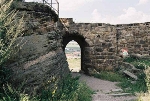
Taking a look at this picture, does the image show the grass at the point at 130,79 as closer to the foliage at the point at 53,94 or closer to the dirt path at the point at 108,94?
the dirt path at the point at 108,94

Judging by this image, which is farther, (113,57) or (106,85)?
(113,57)

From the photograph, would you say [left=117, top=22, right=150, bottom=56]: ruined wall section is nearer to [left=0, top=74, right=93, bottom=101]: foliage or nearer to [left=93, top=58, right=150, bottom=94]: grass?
[left=93, top=58, right=150, bottom=94]: grass

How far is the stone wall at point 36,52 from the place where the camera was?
6.42m

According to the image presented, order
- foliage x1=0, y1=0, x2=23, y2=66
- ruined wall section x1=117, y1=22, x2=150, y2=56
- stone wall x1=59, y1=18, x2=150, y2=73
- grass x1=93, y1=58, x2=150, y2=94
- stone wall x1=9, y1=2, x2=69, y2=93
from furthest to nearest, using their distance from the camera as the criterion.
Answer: ruined wall section x1=117, y1=22, x2=150, y2=56 < stone wall x1=59, y1=18, x2=150, y2=73 < grass x1=93, y1=58, x2=150, y2=94 < stone wall x1=9, y1=2, x2=69, y2=93 < foliage x1=0, y1=0, x2=23, y2=66

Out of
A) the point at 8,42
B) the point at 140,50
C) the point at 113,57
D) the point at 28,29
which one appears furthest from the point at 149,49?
the point at 8,42

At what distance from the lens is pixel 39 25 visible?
8008 mm

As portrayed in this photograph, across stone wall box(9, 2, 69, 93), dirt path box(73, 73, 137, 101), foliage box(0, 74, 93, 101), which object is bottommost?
dirt path box(73, 73, 137, 101)

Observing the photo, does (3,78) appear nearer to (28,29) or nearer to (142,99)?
(28,29)

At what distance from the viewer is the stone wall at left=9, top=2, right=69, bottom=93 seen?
253 inches

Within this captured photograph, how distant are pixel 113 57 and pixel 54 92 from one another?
8.72 metres

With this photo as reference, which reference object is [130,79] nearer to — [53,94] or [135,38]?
[135,38]

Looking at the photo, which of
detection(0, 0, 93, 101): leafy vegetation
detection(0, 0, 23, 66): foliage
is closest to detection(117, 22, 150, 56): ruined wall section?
detection(0, 0, 93, 101): leafy vegetation

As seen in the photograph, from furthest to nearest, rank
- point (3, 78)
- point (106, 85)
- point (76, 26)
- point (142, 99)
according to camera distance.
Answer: point (76, 26)
point (106, 85)
point (142, 99)
point (3, 78)

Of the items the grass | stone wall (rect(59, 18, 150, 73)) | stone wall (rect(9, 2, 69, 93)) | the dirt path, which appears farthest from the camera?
stone wall (rect(59, 18, 150, 73))
